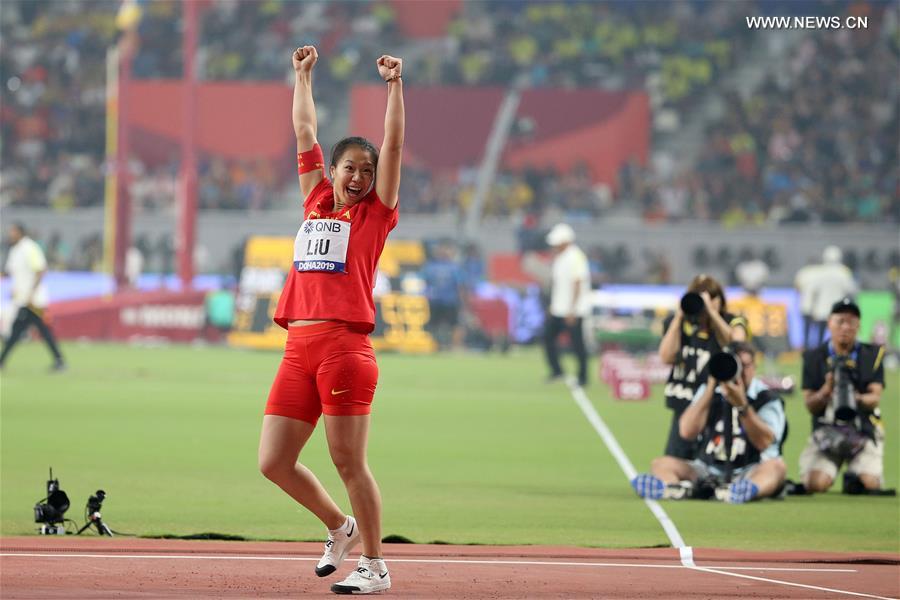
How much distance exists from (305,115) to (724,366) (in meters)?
3.96

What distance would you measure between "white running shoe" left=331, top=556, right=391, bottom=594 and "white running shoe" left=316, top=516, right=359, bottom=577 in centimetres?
30

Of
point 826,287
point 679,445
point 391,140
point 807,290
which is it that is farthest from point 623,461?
point 807,290

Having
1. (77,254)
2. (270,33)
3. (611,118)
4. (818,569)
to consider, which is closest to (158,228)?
(77,254)

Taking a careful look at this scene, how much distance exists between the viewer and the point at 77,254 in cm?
3628

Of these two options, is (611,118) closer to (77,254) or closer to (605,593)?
(77,254)

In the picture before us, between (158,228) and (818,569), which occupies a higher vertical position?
(158,228)

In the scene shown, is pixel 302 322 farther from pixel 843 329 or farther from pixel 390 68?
pixel 843 329

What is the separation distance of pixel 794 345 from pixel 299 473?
73.5ft

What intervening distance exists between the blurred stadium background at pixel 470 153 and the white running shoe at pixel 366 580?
21.0 meters

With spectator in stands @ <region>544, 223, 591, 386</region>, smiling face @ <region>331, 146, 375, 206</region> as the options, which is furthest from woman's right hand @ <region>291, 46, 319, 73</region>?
spectator in stands @ <region>544, 223, 591, 386</region>

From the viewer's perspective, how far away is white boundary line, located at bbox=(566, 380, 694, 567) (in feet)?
27.8

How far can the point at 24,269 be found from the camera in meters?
20.4

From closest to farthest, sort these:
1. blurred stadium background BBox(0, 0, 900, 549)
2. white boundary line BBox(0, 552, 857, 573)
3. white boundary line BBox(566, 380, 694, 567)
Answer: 1. white boundary line BBox(0, 552, 857, 573)
2. white boundary line BBox(566, 380, 694, 567)
3. blurred stadium background BBox(0, 0, 900, 549)

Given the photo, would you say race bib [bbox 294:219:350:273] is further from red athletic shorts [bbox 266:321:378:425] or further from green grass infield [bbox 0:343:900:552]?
green grass infield [bbox 0:343:900:552]
